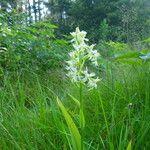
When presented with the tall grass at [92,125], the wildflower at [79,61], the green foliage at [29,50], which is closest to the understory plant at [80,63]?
the wildflower at [79,61]

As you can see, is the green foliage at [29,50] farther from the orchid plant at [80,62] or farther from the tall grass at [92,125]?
the orchid plant at [80,62]

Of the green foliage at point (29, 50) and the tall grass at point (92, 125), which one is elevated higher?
the green foliage at point (29, 50)

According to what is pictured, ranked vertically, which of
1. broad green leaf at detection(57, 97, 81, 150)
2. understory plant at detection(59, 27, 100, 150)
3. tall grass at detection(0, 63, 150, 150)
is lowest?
tall grass at detection(0, 63, 150, 150)

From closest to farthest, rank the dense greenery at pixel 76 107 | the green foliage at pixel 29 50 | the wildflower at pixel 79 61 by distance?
the wildflower at pixel 79 61 < the dense greenery at pixel 76 107 < the green foliage at pixel 29 50

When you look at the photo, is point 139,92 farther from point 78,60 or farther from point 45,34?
point 45,34

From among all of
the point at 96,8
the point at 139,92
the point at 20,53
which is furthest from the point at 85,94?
the point at 96,8

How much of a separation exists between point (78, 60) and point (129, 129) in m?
0.62

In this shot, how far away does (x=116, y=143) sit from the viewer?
1.59 m

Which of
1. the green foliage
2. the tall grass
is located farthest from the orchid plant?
the green foliage

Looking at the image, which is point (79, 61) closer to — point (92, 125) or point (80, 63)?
point (80, 63)

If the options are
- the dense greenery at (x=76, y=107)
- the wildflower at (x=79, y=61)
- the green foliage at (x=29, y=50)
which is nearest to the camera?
the wildflower at (x=79, y=61)

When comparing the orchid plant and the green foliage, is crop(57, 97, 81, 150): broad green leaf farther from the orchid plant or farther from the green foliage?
the green foliage

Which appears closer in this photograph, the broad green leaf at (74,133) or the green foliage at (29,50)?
the broad green leaf at (74,133)

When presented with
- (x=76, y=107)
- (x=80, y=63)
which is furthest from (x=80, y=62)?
(x=76, y=107)
